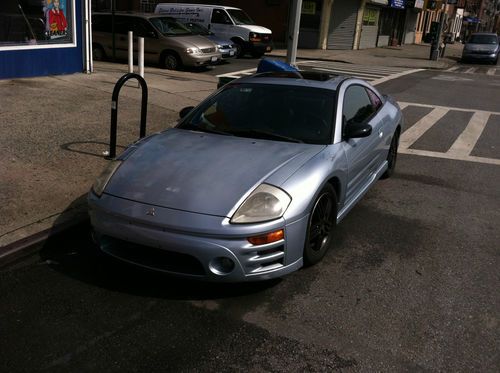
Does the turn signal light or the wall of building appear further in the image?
the wall of building

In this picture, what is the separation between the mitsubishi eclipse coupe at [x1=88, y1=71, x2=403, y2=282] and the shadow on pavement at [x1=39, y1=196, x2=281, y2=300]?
0.78ft

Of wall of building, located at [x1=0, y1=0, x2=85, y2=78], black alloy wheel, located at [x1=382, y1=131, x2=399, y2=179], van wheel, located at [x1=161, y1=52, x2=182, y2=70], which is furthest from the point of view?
van wheel, located at [x1=161, y1=52, x2=182, y2=70]

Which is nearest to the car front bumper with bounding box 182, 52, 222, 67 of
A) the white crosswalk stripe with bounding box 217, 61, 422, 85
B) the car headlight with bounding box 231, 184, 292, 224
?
the white crosswalk stripe with bounding box 217, 61, 422, 85

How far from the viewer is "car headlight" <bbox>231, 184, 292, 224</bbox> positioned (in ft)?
11.1

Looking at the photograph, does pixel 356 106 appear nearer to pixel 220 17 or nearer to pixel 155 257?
pixel 155 257

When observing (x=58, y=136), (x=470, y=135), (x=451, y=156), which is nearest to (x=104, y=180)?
(x=58, y=136)

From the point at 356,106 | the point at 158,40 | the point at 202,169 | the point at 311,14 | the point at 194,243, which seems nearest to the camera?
the point at 194,243

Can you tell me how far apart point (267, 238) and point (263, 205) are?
0.74ft

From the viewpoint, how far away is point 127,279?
12.4 ft

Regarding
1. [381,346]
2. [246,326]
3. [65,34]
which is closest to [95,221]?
[246,326]

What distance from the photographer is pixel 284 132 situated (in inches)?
175

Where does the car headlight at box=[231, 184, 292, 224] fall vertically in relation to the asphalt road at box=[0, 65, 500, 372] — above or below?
above

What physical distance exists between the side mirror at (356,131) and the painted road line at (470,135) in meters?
4.14

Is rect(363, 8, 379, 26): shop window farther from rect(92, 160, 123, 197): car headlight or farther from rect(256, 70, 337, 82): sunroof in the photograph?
rect(92, 160, 123, 197): car headlight
